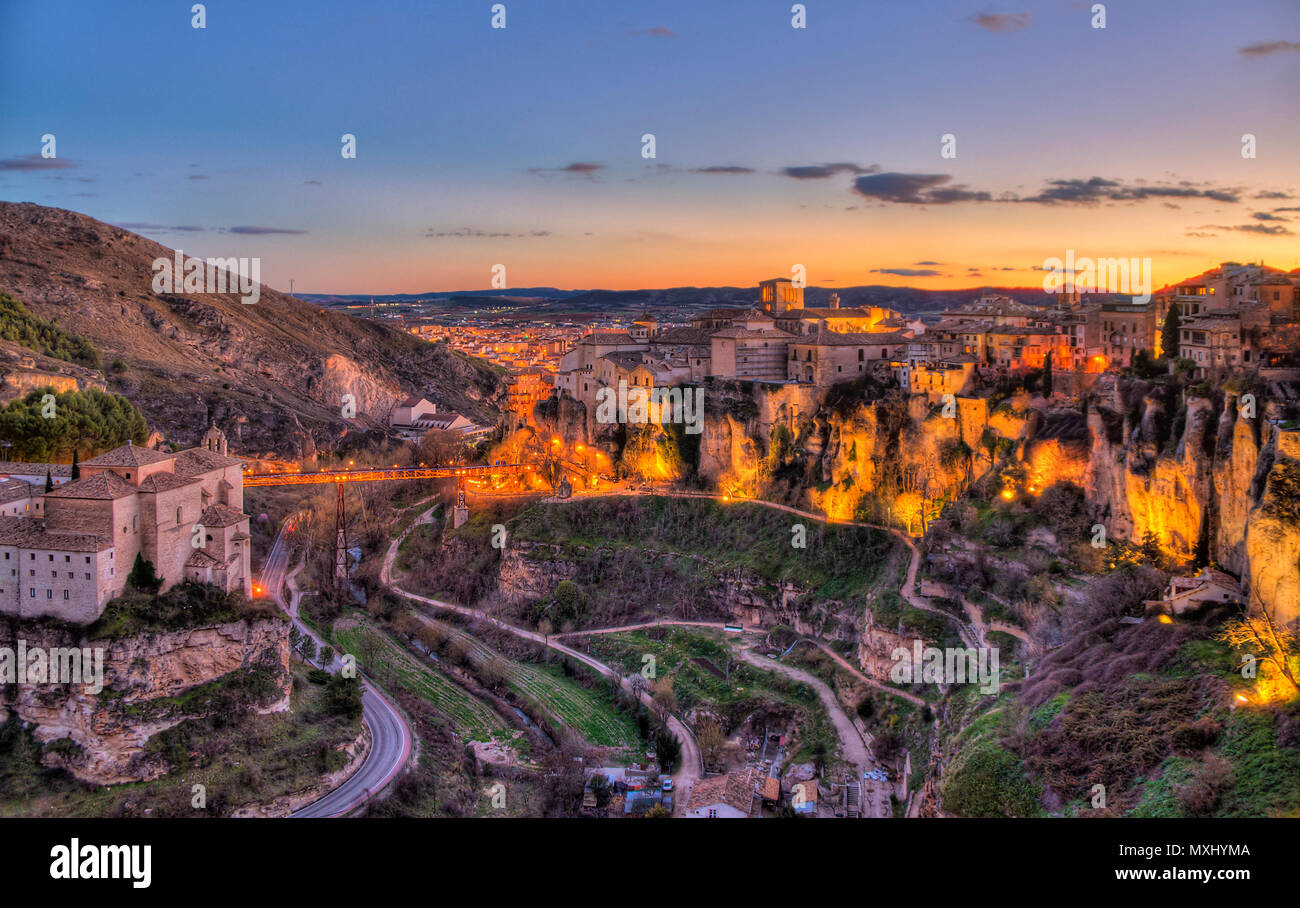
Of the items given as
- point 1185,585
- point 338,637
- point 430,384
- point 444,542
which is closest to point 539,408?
point 444,542

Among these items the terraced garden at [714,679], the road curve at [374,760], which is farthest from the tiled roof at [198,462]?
the terraced garden at [714,679]

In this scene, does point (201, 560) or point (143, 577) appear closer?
point (143, 577)

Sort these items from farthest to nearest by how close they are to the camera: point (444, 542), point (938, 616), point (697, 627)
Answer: point (444, 542), point (697, 627), point (938, 616)

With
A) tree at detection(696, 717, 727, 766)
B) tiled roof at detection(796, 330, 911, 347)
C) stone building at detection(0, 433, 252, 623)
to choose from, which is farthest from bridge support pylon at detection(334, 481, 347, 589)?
tiled roof at detection(796, 330, 911, 347)

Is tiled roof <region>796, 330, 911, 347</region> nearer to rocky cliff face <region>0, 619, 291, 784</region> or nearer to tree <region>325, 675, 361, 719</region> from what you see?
tree <region>325, 675, 361, 719</region>

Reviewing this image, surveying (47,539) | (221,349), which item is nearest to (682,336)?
(47,539)

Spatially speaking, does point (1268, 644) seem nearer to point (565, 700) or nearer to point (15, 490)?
point (565, 700)
